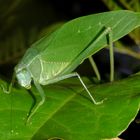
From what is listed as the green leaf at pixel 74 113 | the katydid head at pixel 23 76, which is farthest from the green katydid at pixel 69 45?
the green leaf at pixel 74 113

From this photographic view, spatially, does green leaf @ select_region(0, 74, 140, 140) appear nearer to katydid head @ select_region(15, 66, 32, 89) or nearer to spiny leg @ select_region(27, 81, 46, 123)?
spiny leg @ select_region(27, 81, 46, 123)

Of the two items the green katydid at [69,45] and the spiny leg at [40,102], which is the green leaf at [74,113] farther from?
the green katydid at [69,45]

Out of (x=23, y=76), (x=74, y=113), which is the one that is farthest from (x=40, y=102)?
(x=23, y=76)

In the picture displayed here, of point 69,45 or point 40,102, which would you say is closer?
point 40,102

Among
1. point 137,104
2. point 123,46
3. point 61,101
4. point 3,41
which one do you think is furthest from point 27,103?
point 3,41

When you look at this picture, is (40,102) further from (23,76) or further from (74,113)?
(23,76)

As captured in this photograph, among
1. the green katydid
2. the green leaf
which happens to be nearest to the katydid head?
the green katydid
